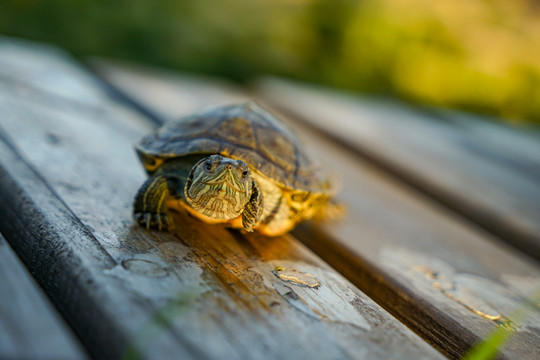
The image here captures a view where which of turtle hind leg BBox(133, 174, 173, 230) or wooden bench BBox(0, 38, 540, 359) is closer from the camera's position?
wooden bench BBox(0, 38, 540, 359)

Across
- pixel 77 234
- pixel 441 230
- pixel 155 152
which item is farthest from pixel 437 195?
pixel 77 234

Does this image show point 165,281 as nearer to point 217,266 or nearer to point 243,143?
point 217,266

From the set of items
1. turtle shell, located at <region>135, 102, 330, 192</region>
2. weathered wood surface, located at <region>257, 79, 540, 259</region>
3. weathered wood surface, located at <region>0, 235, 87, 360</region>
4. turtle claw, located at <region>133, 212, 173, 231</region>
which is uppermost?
weathered wood surface, located at <region>257, 79, 540, 259</region>

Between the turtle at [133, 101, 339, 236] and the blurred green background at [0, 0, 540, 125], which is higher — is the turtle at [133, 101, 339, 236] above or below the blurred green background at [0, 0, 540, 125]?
below

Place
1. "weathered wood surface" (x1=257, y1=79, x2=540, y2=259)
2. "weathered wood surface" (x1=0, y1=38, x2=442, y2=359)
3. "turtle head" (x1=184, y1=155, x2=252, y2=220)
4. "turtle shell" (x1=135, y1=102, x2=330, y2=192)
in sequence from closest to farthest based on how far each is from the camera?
"weathered wood surface" (x1=0, y1=38, x2=442, y2=359) < "turtle head" (x1=184, y1=155, x2=252, y2=220) < "turtle shell" (x1=135, y1=102, x2=330, y2=192) < "weathered wood surface" (x1=257, y1=79, x2=540, y2=259)

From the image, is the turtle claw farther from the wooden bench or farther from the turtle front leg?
the turtle front leg

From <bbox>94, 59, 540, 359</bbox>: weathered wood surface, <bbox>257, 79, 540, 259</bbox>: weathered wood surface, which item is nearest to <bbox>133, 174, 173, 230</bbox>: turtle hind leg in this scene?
<bbox>94, 59, 540, 359</bbox>: weathered wood surface

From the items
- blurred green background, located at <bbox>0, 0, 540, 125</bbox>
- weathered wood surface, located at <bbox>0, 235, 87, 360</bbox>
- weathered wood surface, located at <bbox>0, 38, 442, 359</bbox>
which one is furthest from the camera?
blurred green background, located at <bbox>0, 0, 540, 125</bbox>
